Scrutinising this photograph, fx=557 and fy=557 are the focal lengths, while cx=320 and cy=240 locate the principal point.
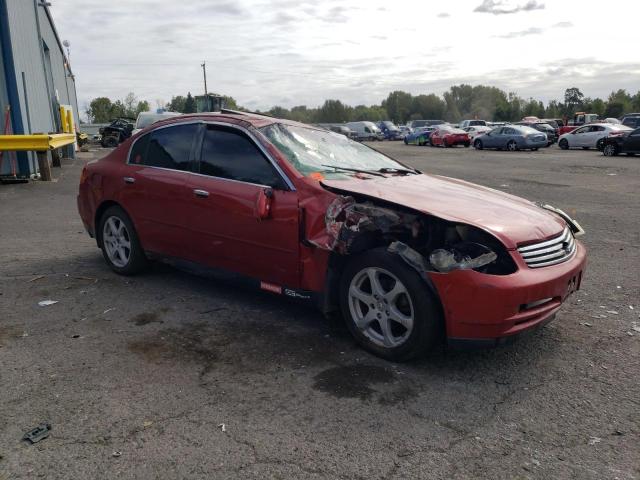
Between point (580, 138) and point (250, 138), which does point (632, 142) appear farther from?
point (250, 138)

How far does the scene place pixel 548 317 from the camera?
3611 millimetres

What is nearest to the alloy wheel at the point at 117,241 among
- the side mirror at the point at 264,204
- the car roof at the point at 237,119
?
the car roof at the point at 237,119

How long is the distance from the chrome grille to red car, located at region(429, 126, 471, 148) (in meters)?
33.3

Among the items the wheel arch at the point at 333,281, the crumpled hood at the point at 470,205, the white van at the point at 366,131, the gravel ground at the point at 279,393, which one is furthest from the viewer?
the white van at the point at 366,131

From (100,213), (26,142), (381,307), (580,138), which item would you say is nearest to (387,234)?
(381,307)

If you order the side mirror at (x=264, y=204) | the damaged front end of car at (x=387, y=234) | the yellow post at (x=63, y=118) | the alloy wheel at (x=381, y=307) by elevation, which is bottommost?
the alloy wheel at (x=381, y=307)

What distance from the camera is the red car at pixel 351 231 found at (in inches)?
136

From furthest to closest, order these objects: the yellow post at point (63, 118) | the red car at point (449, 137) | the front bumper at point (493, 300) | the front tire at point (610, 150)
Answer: the red car at point (449, 137), the front tire at point (610, 150), the yellow post at point (63, 118), the front bumper at point (493, 300)

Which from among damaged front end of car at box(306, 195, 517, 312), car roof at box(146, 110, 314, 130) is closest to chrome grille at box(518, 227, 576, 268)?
damaged front end of car at box(306, 195, 517, 312)

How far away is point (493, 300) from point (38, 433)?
2619 mm

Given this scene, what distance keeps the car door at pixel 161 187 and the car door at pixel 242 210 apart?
154mm

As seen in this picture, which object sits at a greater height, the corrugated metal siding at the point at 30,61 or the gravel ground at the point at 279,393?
the corrugated metal siding at the point at 30,61

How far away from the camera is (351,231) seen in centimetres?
382

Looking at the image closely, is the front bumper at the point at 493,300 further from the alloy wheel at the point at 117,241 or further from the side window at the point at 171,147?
the alloy wheel at the point at 117,241
